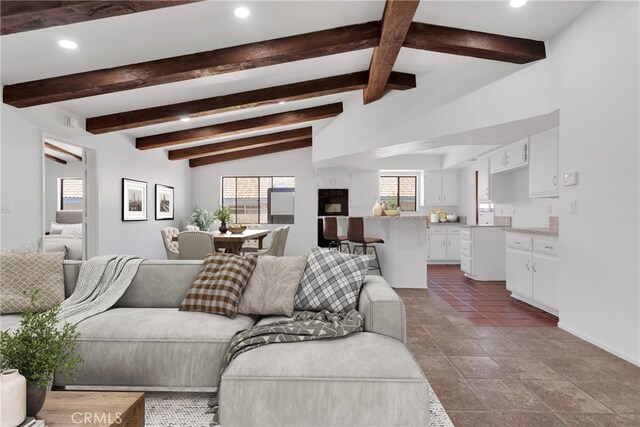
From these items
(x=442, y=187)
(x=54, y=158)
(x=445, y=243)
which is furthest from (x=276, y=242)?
(x=54, y=158)

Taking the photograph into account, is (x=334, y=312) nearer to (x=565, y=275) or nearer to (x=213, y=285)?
(x=213, y=285)

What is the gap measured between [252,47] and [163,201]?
470 cm

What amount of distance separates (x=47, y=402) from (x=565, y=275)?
395 centimetres

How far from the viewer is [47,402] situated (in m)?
1.32

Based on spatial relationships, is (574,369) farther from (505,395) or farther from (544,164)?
(544,164)

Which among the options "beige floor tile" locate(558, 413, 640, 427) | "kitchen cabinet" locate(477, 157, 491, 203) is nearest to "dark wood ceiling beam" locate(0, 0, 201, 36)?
"beige floor tile" locate(558, 413, 640, 427)

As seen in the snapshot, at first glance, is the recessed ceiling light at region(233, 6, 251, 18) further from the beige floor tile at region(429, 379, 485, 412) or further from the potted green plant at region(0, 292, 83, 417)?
the beige floor tile at region(429, 379, 485, 412)

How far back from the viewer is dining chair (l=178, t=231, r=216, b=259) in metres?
4.34

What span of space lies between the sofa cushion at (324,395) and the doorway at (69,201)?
444 centimetres

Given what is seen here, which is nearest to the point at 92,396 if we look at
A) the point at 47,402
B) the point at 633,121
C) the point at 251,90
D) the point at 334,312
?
the point at 47,402

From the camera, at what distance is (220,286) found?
7.79 ft

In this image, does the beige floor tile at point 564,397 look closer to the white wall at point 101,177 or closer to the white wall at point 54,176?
the white wall at point 101,177

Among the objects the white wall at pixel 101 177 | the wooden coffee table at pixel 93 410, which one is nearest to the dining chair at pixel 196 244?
the white wall at pixel 101 177

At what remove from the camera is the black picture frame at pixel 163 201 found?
270 inches
